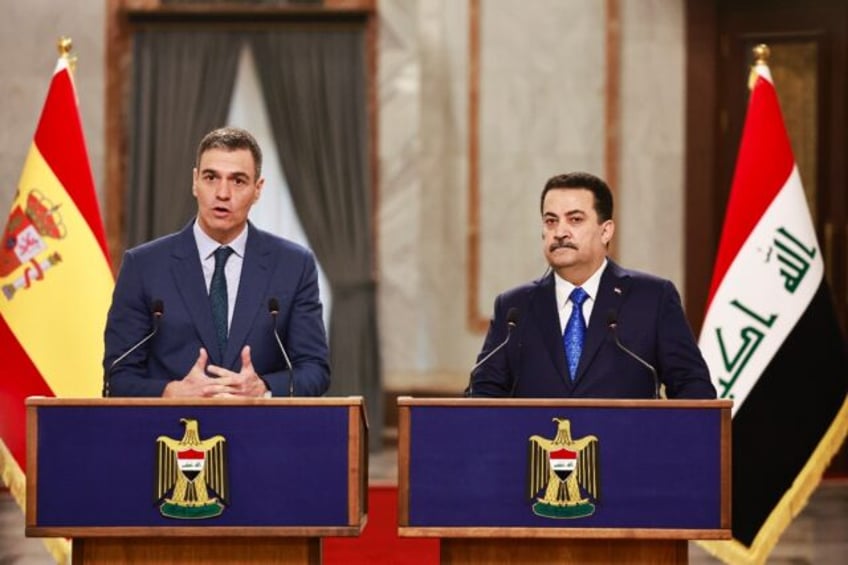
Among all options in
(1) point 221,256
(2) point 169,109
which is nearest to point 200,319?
(1) point 221,256

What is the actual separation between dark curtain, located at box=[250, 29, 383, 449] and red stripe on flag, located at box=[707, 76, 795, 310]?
11.7 feet

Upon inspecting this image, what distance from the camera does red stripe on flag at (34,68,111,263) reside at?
6.12m

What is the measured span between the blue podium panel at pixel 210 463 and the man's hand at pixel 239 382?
20 centimetres

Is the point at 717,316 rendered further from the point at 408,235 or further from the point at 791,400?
the point at 408,235

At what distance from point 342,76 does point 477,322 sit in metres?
1.78

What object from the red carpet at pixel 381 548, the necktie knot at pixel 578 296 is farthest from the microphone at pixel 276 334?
the red carpet at pixel 381 548

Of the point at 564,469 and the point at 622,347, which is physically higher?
the point at 622,347

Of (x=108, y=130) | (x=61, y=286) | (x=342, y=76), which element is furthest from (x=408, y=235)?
(x=61, y=286)

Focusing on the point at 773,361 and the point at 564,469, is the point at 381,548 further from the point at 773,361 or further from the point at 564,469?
the point at 564,469

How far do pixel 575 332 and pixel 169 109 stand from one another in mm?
5758

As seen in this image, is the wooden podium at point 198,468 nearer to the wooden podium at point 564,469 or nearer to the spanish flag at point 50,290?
the wooden podium at point 564,469

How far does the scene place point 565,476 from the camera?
331cm

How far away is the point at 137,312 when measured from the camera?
376 centimetres

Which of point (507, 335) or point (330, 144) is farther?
point (330, 144)
